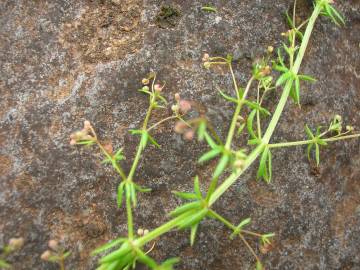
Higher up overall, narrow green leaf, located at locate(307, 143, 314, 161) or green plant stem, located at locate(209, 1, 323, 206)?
green plant stem, located at locate(209, 1, 323, 206)

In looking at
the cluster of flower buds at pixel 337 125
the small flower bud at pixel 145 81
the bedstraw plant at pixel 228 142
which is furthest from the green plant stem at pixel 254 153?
the small flower bud at pixel 145 81

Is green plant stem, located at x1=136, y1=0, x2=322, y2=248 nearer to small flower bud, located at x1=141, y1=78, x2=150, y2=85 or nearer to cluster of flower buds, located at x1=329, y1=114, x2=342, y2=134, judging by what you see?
cluster of flower buds, located at x1=329, y1=114, x2=342, y2=134

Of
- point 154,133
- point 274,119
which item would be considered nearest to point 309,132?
point 274,119

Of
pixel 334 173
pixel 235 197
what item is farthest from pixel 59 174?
pixel 334 173

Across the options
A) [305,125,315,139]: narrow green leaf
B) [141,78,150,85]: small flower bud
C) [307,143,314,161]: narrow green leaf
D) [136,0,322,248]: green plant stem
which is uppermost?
[141,78,150,85]: small flower bud

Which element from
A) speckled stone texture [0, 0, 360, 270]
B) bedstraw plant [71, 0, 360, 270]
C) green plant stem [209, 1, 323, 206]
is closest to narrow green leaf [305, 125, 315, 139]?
bedstraw plant [71, 0, 360, 270]

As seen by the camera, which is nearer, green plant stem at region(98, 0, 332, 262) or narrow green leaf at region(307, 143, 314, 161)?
green plant stem at region(98, 0, 332, 262)

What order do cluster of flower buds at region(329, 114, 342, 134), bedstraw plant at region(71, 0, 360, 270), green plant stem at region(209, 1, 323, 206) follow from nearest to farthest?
bedstraw plant at region(71, 0, 360, 270) < green plant stem at region(209, 1, 323, 206) < cluster of flower buds at region(329, 114, 342, 134)
